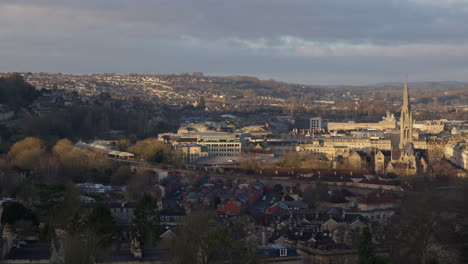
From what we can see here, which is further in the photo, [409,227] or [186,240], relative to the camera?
[409,227]

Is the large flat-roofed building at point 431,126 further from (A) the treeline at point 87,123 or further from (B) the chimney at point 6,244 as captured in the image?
(B) the chimney at point 6,244

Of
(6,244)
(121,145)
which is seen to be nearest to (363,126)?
(121,145)

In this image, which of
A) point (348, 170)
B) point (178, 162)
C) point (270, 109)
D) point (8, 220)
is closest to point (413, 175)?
point (348, 170)

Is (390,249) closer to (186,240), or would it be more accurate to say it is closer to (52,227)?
(186,240)

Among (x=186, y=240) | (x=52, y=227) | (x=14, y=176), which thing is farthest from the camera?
(x=14, y=176)

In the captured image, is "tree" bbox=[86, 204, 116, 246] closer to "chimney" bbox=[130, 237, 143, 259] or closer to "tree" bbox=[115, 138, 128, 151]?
"chimney" bbox=[130, 237, 143, 259]

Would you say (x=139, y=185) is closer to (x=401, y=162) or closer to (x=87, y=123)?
(x=401, y=162)
